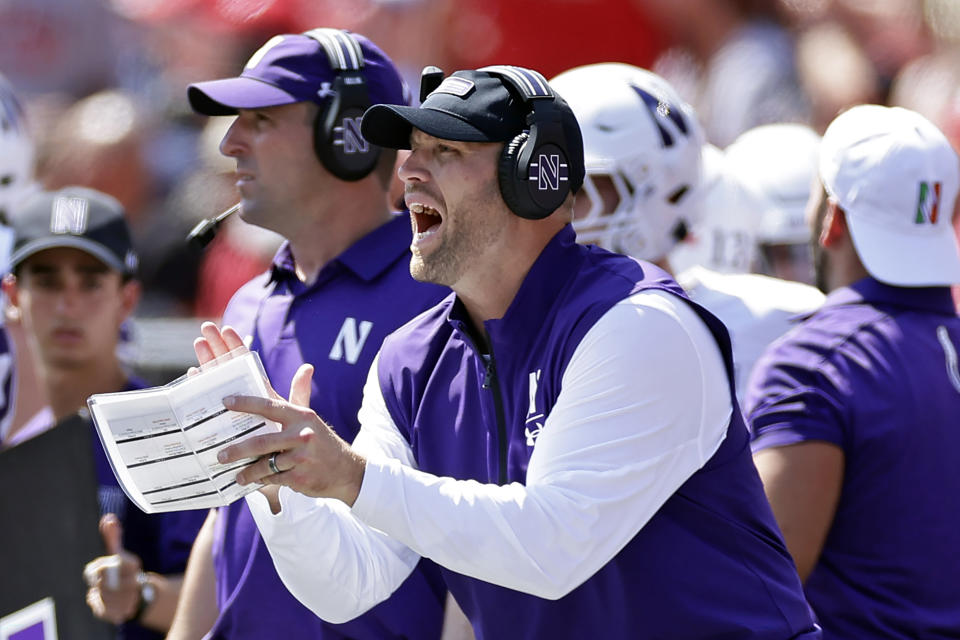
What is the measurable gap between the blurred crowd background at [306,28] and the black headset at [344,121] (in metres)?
3.17

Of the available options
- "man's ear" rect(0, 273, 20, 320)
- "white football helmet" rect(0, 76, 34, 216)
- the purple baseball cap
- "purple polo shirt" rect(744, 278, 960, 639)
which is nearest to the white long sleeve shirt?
"purple polo shirt" rect(744, 278, 960, 639)

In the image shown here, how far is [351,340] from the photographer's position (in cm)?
361

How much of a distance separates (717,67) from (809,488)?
4.34 meters

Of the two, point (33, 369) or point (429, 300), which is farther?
point (33, 369)

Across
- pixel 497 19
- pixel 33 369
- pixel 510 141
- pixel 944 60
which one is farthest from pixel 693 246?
pixel 510 141

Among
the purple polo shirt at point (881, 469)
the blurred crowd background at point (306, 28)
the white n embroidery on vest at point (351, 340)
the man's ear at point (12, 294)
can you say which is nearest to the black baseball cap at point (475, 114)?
the white n embroidery on vest at point (351, 340)

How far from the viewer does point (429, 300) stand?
3.62m

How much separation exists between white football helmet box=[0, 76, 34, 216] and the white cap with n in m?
3.15

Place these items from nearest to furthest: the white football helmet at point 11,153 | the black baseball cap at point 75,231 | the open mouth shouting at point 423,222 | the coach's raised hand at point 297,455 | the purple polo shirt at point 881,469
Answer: the coach's raised hand at point 297,455
the open mouth shouting at point 423,222
the purple polo shirt at point 881,469
the black baseball cap at point 75,231
the white football helmet at point 11,153

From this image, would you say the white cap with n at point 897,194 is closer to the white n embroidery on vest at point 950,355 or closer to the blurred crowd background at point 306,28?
the white n embroidery on vest at point 950,355

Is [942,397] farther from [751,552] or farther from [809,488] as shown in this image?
[751,552]

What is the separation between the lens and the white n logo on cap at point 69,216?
16.3 ft

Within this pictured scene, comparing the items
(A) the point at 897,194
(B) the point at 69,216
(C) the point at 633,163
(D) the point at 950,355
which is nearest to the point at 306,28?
(B) the point at 69,216

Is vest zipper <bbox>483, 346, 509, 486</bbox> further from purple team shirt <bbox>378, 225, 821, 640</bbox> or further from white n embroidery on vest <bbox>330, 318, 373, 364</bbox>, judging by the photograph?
white n embroidery on vest <bbox>330, 318, 373, 364</bbox>
